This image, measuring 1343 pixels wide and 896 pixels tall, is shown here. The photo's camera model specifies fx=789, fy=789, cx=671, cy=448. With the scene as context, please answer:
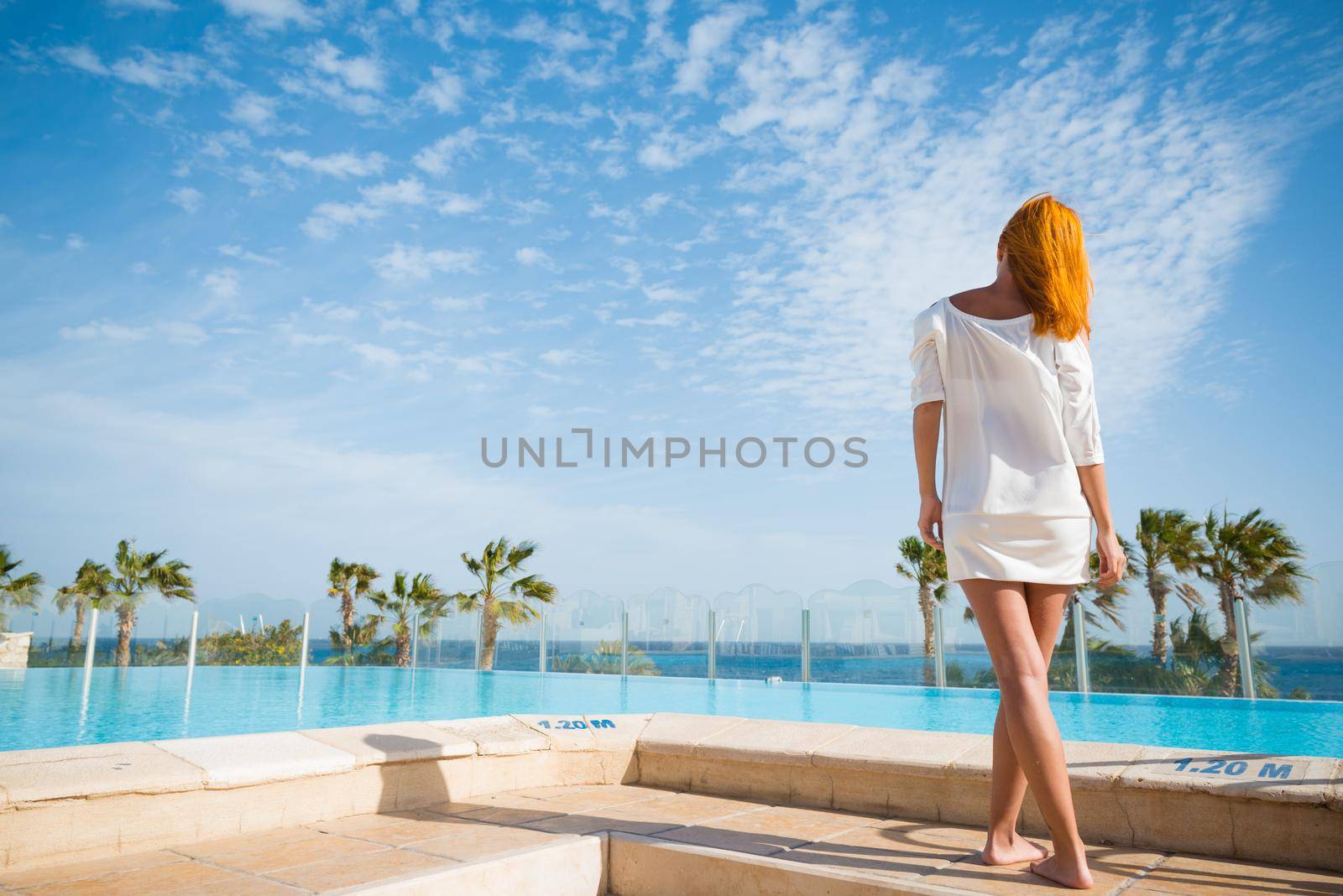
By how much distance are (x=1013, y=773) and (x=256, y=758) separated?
84.0 inches

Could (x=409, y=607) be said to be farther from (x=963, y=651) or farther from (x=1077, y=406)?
(x=1077, y=406)

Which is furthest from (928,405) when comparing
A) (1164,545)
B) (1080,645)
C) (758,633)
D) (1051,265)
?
(1164,545)

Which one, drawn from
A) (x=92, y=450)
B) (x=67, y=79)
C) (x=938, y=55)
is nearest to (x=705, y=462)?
(x=938, y=55)

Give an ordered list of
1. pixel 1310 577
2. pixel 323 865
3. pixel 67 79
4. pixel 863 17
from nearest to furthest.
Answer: pixel 323 865 → pixel 863 17 → pixel 1310 577 → pixel 67 79

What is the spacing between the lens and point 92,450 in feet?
66.3

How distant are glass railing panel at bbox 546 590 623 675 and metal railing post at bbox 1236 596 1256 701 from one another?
28.6 feet

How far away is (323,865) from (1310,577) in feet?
39.2

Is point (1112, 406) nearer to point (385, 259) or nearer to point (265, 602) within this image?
point (385, 259)

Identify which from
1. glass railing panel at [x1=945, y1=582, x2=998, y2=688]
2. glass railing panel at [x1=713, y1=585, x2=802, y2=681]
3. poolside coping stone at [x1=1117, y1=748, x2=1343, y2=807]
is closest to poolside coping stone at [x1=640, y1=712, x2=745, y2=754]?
poolside coping stone at [x1=1117, y1=748, x2=1343, y2=807]

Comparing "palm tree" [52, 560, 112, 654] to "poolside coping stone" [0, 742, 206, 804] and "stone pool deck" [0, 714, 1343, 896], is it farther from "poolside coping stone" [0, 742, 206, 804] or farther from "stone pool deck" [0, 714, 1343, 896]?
"stone pool deck" [0, 714, 1343, 896]

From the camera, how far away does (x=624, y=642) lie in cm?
1423

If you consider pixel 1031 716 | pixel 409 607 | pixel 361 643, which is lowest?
pixel 361 643

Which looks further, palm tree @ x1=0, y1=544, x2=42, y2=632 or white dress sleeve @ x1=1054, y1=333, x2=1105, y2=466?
palm tree @ x1=0, y1=544, x2=42, y2=632

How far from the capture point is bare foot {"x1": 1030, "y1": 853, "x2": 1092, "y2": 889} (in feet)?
5.59
